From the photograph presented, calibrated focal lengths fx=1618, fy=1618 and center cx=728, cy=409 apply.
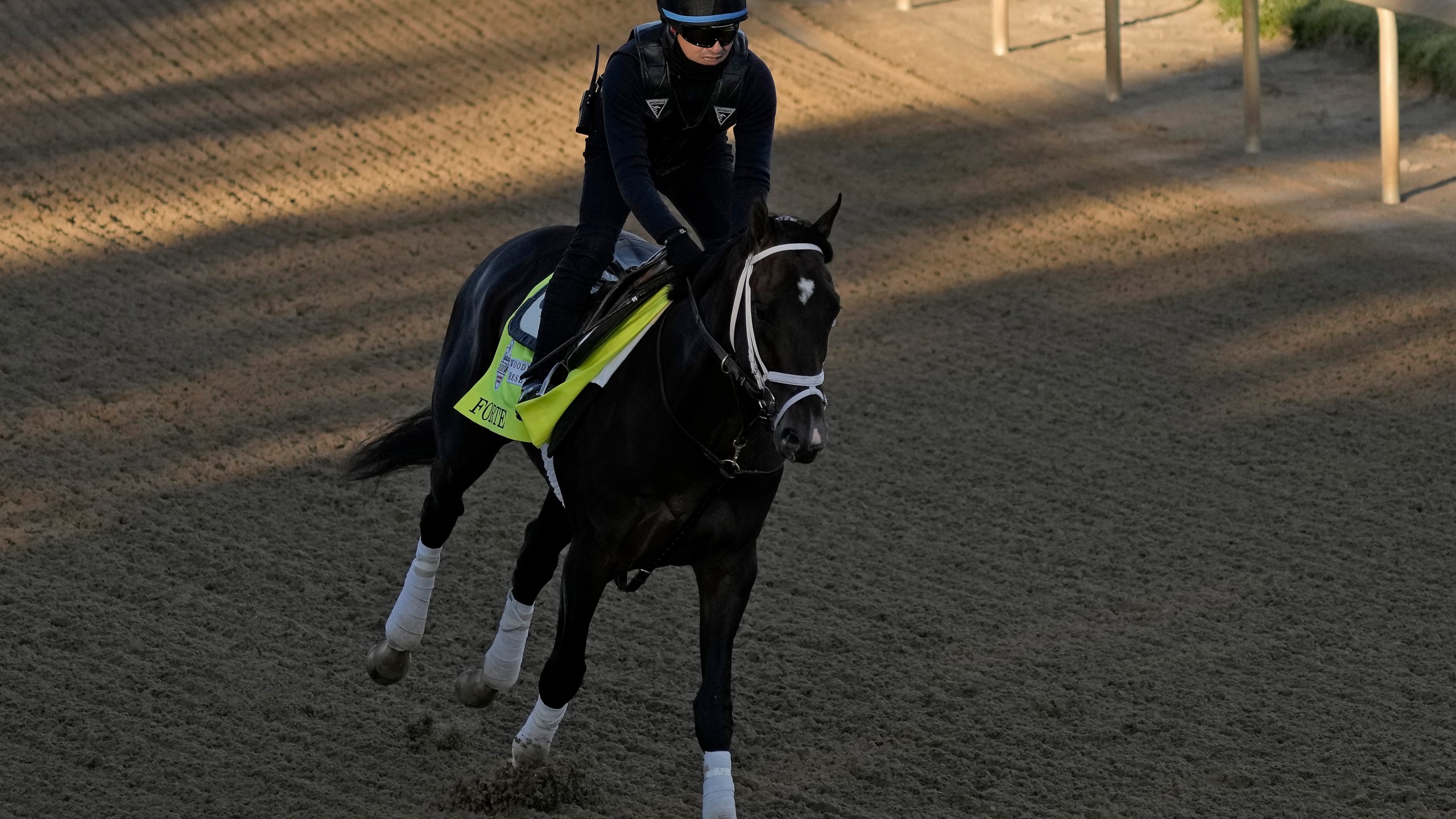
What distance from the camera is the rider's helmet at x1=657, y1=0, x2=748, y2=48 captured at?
4500mm

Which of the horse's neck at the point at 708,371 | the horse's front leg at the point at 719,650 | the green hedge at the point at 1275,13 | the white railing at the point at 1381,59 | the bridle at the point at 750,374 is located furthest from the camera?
the green hedge at the point at 1275,13

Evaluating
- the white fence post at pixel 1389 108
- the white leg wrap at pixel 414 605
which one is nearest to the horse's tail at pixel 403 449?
the white leg wrap at pixel 414 605

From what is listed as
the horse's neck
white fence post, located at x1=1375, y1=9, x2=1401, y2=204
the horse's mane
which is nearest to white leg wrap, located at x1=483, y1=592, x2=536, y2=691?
the horse's neck

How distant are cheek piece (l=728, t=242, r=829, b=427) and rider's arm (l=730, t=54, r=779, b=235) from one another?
58 cm

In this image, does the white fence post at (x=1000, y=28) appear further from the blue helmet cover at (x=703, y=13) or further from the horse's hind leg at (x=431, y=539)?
the blue helmet cover at (x=703, y=13)

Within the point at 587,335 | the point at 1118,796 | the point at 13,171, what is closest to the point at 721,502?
the point at 587,335

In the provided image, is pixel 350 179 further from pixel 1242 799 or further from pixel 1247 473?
pixel 1242 799

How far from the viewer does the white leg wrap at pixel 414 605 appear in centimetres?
562

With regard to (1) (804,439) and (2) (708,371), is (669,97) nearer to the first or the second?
(2) (708,371)

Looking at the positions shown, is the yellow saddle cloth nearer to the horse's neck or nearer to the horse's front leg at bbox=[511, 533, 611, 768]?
the horse's neck

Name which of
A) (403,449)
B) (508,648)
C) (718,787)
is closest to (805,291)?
(718,787)

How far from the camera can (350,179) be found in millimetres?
11586

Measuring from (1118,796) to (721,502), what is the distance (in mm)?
1662

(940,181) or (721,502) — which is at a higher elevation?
(721,502)
